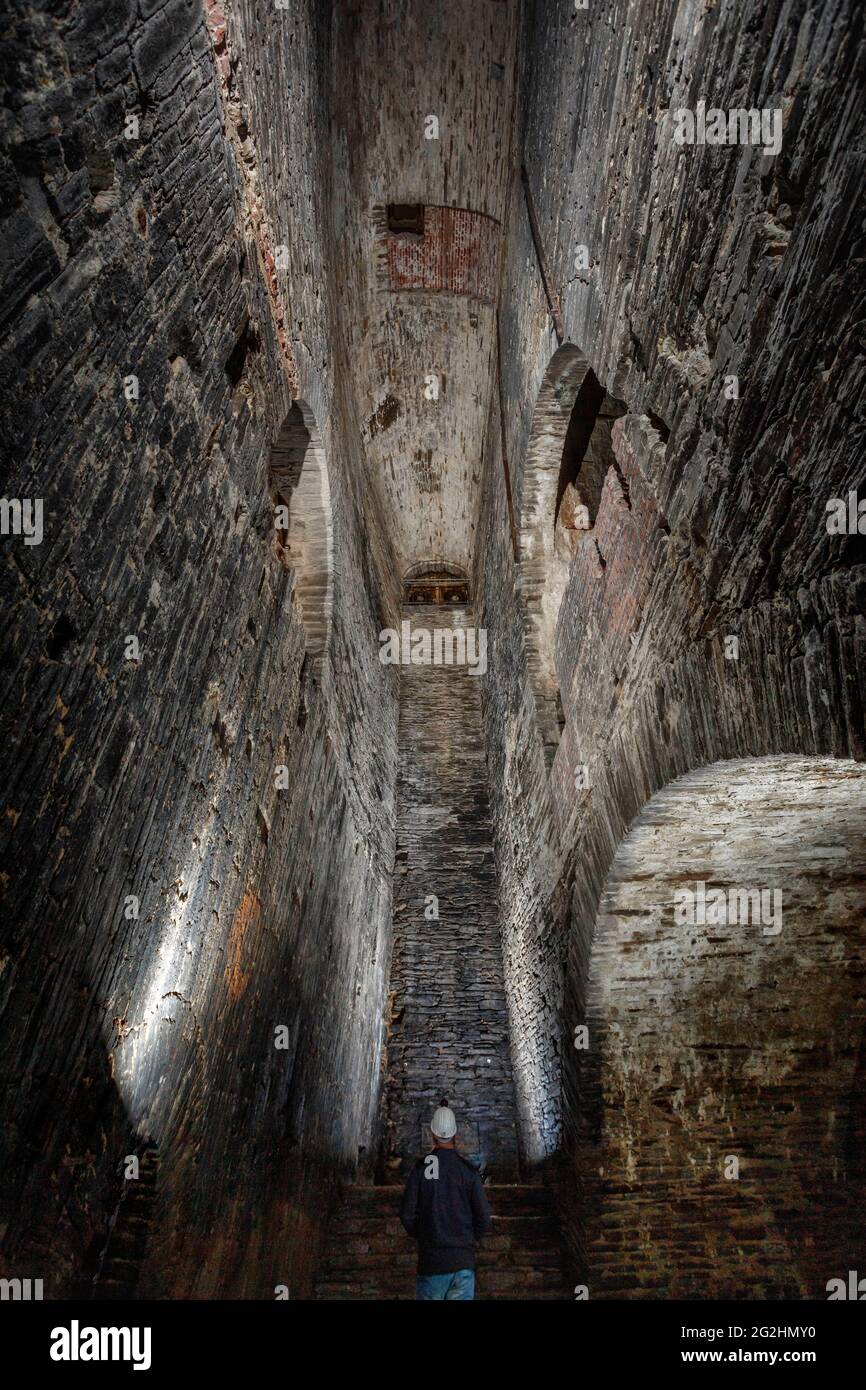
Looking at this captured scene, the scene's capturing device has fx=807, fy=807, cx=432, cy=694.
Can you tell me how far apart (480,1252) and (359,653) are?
190 inches

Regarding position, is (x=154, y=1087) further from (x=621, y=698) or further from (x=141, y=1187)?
(x=621, y=698)

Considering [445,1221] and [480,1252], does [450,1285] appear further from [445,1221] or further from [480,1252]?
[480,1252]

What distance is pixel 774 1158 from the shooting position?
4.11 metres

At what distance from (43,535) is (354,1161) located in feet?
18.3

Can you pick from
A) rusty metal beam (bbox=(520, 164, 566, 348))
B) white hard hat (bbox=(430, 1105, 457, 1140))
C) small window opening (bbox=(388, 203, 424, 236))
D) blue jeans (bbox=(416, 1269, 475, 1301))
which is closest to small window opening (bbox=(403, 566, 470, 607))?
small window opening (bbox=(388, 203, 424, 236))

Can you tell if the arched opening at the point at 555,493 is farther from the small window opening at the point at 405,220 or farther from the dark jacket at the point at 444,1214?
the small window opening at the point at 405,220

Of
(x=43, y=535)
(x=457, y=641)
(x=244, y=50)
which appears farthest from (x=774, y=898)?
(x=457, y=641)

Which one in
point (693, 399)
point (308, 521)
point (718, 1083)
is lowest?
point (718, 1083)

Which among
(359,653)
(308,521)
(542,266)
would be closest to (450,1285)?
(308,521)

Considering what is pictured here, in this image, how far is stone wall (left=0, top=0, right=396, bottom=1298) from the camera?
2.01m

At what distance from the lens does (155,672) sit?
2793mm

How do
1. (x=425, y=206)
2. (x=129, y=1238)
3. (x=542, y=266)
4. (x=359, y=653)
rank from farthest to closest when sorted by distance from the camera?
1. (x=359, y=653)
2. (x=425, y=206)
3. (x=542, y=266)
4. (x=129, y=1238)

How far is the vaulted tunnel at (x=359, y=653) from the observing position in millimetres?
2070

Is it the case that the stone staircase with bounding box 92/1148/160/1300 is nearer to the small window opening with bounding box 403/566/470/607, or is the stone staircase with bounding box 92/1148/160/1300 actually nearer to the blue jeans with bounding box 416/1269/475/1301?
the blue jeans with bounding box 416/1269/475/1301
